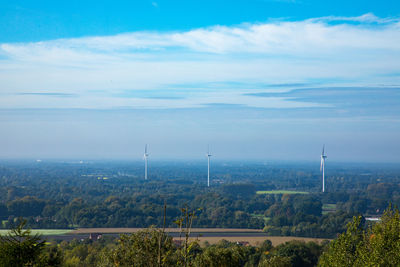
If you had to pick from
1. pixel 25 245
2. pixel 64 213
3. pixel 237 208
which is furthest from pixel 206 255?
pixel 237 208

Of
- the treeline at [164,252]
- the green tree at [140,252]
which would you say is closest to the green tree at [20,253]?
the treeline at [164,252]

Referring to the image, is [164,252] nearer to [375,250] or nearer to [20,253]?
[20,253]

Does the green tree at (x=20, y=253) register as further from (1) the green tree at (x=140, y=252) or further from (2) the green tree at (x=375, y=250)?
(2) the green tree at (x=375, y=250)

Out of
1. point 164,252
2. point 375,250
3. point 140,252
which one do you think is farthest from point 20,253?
point 375,250

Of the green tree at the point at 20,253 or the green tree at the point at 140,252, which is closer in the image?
the green tree at the point at 20,253

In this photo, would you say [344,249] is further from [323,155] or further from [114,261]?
[323,155]

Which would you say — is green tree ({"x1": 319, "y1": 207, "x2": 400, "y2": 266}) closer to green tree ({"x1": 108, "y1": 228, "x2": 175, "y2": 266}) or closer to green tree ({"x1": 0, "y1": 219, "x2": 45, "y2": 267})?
green tree ({"x1": 108, "y1": 228, "x2": 175, "y2": 266})

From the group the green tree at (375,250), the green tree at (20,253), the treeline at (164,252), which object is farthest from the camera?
the green tree at (375,250)

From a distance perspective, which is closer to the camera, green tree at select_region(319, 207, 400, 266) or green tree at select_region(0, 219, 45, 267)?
green tree at select_region(0, 219, 45, 267)

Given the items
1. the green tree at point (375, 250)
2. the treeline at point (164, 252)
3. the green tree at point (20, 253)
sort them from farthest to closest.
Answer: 1. the green tree at point (375, 250)
2. the treeline at point (164, 252)
3. the green tree at point (20, 253)

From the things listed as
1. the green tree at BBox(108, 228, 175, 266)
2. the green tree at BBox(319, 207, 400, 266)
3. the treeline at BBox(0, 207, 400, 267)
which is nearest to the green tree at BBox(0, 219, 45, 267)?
the treeline at BBox(0, 207, 400, 267)

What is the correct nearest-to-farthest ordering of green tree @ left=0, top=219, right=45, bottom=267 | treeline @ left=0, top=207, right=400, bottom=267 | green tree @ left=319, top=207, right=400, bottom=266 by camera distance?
green tree @ left=0, top=219, right=45, bottom=267 < treeline @ left=0, top=207, right=400, bottom=267 < green tree @ left=319, top=207, right=400, bottom=266
